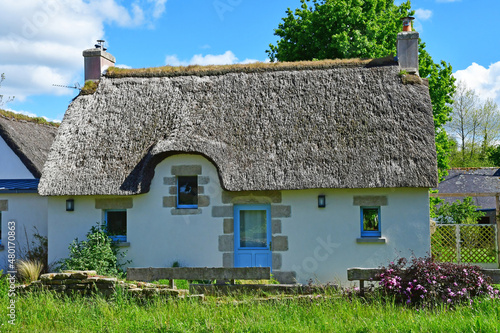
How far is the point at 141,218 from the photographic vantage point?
11.2 meters

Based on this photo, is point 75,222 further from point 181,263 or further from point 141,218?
point 181,263

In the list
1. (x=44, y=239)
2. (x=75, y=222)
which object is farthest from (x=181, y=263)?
(x=44, y=239)

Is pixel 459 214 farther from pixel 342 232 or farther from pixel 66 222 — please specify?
pixel 66 222

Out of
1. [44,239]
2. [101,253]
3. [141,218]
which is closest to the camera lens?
[101,253]

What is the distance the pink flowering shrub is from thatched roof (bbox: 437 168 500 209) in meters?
18.2

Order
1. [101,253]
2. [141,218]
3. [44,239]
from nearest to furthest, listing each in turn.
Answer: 1. [101,253]
2. [141,218]
3. [44,239]

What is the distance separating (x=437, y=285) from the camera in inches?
291

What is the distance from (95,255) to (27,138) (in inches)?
214

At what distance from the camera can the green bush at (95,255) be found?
10.3m

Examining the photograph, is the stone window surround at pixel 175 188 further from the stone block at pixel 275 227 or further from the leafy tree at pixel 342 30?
the leafy tree at pixel 342 30

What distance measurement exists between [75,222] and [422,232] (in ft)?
25.2

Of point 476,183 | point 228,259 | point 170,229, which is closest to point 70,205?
point 170,229

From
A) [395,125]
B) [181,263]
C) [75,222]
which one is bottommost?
[181,263]

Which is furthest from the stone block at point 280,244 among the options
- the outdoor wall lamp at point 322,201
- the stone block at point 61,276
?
the stone block at point 61,276
